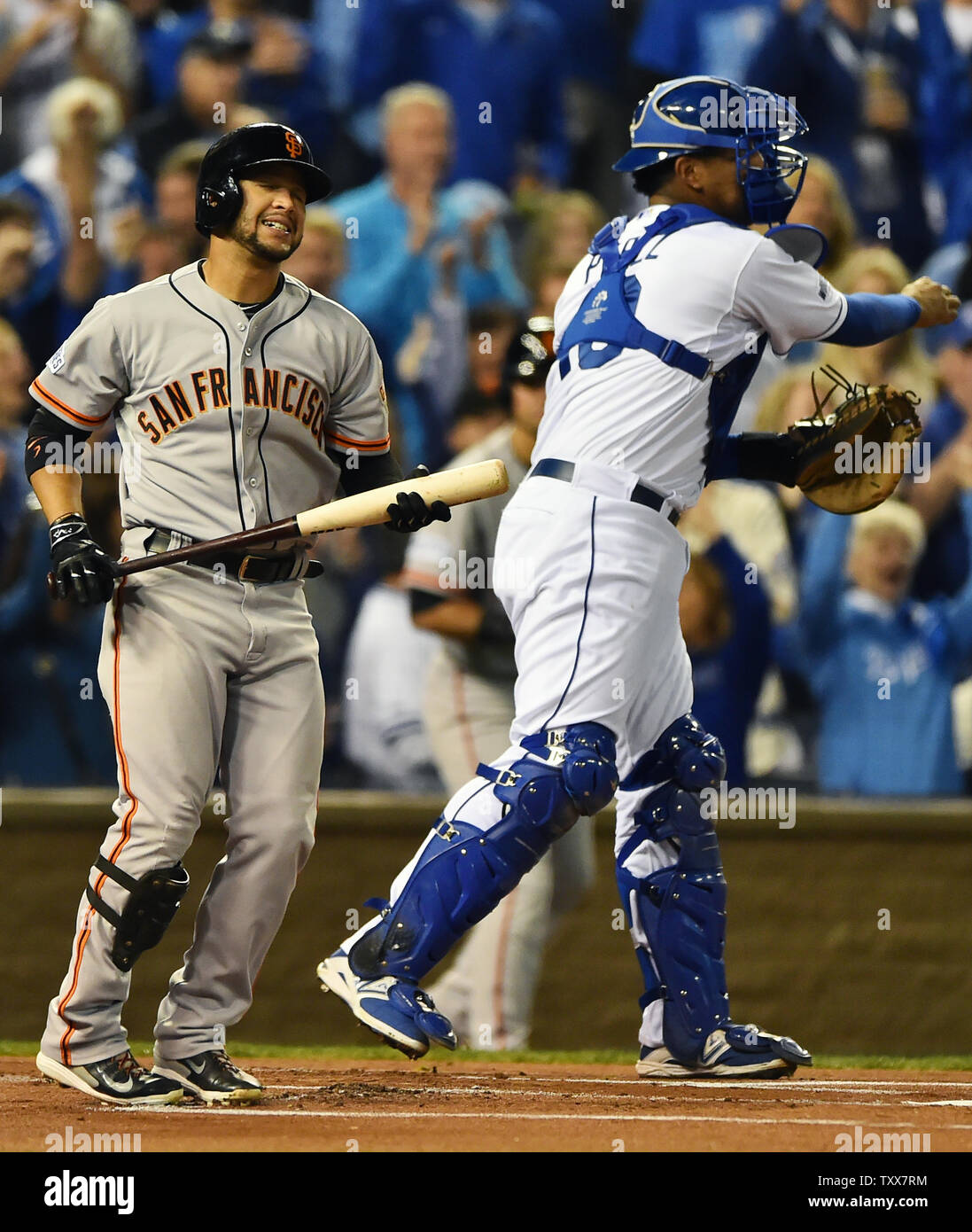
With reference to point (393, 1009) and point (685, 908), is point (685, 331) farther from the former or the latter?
point (393, 1009)

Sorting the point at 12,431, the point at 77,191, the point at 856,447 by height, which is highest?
the point at 77,191

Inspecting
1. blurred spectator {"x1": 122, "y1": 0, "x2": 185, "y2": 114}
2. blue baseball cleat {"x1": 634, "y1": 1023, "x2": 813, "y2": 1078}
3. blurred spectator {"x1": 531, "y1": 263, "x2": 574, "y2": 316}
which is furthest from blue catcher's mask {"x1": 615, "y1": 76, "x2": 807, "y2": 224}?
blurred spectator {"x1": 122, "y1": 0, "x2": 185, "y2": 114}

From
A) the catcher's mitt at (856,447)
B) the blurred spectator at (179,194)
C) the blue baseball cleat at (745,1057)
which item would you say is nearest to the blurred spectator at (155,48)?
the blurred spectator at (179,194)

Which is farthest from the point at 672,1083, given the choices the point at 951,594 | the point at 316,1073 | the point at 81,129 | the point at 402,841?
the point at 81,129

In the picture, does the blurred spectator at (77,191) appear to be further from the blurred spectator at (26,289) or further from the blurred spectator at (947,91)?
the blurred spectator at (947,91)

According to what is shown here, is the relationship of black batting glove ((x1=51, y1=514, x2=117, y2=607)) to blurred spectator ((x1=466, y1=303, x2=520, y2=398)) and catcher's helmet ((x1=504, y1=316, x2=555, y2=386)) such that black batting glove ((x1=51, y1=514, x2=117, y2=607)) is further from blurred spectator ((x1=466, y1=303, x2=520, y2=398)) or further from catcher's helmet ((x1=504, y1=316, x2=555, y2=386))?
blurred spectator ((x1=466, y1=303, x2=520, y2=398))

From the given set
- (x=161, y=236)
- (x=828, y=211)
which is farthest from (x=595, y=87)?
(x=161, y=236)
